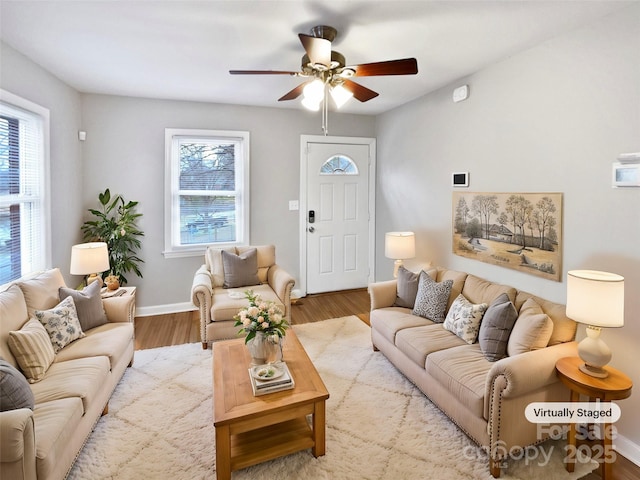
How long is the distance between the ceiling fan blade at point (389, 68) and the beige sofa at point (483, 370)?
1700 mm

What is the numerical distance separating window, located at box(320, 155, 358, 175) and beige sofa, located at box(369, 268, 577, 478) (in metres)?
2.61

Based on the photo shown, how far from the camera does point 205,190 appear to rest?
177 inches

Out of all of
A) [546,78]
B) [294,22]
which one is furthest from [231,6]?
[546,78]

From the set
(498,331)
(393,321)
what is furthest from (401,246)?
(498,331)

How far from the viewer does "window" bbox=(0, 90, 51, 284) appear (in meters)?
2.72

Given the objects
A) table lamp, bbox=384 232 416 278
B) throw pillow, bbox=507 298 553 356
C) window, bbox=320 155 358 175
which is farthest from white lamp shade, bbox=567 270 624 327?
window, bbox=320 155 358 175

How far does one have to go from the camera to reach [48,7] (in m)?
2.13

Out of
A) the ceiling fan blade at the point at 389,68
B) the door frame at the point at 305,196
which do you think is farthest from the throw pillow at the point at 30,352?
the door frame at the point at 305,196

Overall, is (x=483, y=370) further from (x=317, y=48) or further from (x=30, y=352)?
(x=30, y=352)

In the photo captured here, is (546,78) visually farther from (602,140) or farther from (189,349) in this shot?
(189,349)

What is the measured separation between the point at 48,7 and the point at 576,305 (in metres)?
3.59

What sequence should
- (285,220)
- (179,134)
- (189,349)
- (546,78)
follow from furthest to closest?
(285,220) < (179,134) < (189,349) < (546,78)

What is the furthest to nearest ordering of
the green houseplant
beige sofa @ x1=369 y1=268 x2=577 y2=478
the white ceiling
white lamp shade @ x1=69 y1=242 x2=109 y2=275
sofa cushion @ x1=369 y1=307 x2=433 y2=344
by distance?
the green houseplant → white lamp shade @ x1=69 y1=242 x2=109 y2=275 → sofa cushion @ x1=369 y1=307 x2=433 y2=344 → the white ceiling → beige sofa @ x1=369 y1=268 x2=577 y2=478

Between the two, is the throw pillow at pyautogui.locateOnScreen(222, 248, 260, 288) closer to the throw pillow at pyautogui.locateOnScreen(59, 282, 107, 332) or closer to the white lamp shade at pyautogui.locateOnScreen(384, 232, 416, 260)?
the throw pillow at pyautogui.locateOnScreen(59, 282, 107, 332)
